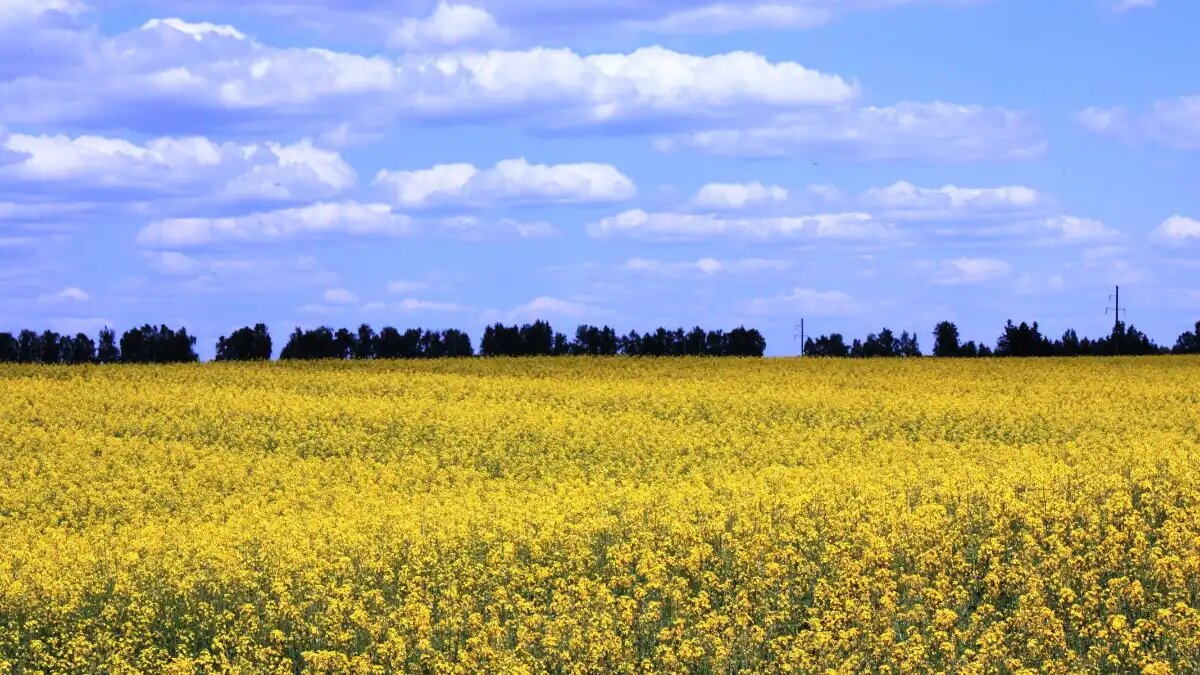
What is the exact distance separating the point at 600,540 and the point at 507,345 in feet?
166

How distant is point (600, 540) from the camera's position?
1803cm

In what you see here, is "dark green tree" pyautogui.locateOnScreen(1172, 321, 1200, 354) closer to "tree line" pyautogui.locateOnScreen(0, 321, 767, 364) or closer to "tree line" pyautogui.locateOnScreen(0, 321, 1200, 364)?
"tree line" pyautogui.locateOnScreen(0, 321, 1200, 364)

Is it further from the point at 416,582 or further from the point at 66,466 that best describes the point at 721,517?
the point at 66,466

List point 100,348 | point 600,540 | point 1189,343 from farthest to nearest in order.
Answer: point 1189,343 → point 100,348 → point 600,540

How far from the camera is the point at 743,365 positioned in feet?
189

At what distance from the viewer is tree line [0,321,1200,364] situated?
6353cm

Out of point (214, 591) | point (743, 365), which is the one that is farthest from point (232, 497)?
point (743, 365)

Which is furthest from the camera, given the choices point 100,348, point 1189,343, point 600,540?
point 1189,343

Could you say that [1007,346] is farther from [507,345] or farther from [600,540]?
[600,540]

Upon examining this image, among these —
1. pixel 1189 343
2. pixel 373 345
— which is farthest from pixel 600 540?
pixel 1189 343

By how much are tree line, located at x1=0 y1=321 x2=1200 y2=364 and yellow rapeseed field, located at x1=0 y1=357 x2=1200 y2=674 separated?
2600 centimetres

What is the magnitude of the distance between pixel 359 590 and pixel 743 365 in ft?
139

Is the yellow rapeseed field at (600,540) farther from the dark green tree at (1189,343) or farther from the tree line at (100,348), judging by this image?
the dark green tree at (1189,343)

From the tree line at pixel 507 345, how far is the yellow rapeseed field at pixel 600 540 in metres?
26.0
